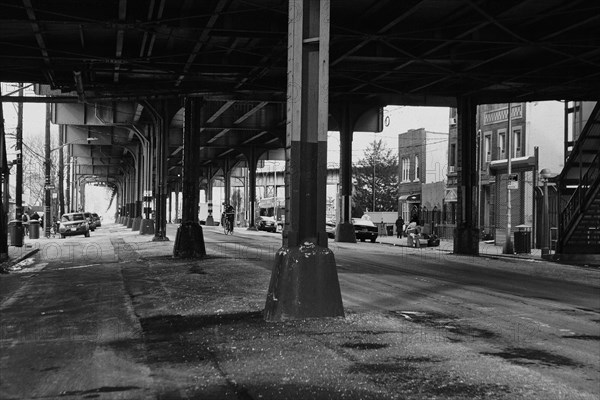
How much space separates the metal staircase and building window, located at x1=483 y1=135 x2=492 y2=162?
2422 cm

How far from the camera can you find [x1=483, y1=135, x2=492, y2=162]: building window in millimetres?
50312

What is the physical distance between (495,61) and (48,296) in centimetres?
1723

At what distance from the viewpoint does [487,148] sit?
50562mm

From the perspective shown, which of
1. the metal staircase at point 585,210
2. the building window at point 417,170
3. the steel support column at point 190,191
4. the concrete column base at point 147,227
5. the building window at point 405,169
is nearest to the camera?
the steel support column at point 190,191

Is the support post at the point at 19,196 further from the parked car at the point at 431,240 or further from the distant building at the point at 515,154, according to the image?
the distant building at the point at 515,154

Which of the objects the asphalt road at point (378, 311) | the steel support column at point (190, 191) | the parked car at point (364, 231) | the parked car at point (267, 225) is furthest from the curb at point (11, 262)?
the parked car at point (267, 225)

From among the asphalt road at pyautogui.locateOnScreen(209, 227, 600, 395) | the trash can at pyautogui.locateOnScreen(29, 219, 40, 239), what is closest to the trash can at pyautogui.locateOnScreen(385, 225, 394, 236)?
the trash can at pyautogui.locateOnScreen(29, 219, 40, 239)

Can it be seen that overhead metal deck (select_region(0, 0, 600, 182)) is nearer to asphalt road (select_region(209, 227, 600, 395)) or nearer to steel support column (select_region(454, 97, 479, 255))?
steel support column (select_region(454, 97, 479, 255))

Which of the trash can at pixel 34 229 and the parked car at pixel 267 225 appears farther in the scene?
the parked car at pixel 267 225

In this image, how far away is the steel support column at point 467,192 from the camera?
29109mm

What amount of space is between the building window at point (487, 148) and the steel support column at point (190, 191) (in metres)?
30.3

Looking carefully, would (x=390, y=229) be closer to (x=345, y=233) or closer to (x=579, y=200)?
(x=345, y=233)

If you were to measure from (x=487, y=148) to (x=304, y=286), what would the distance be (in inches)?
1722

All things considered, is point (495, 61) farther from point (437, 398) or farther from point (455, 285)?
point (437, 398)
